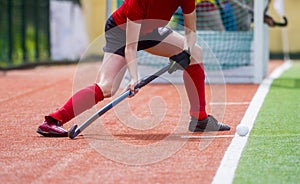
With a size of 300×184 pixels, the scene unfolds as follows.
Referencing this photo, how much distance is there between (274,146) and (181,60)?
1165 mm

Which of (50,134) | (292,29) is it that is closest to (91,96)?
(50,134)

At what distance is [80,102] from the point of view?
23.5ft

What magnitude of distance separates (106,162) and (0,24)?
12.4 metres

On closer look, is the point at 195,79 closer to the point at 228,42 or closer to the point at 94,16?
the point at 228,42

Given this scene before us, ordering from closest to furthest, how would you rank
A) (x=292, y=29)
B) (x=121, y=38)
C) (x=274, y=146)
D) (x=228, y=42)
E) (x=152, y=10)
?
(x=274, y=146) < (x=152, y=10) < (x=121, y=38) < (x=228, y=42) < (x=292, y=29)

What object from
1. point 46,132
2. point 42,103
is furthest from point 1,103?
point 46,132

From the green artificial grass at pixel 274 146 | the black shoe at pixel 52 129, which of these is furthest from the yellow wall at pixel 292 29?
the black shoe at pixel 52 129

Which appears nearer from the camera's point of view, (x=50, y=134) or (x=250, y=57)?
(x=50, y=134)

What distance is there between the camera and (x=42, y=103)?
1034 cm

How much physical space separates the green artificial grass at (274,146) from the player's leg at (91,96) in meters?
1.25

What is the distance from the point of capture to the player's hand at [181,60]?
7168mm

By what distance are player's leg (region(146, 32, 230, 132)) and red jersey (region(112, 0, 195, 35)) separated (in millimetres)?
242

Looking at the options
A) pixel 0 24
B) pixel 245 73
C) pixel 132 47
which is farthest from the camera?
pixel 0 24

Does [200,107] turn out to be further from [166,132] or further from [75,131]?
[75,131]
